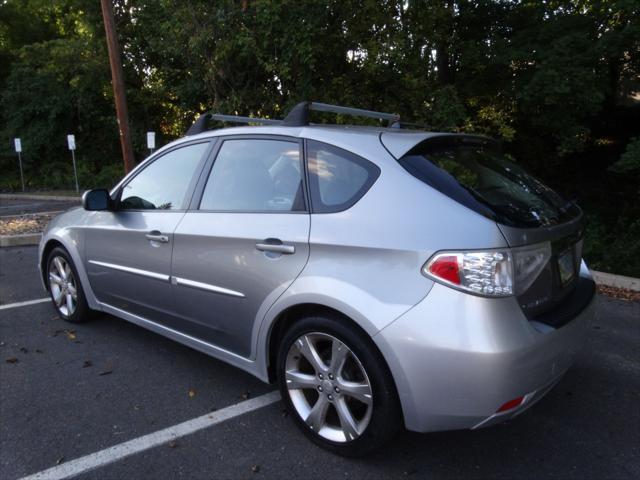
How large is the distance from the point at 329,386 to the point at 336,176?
1.06 meters

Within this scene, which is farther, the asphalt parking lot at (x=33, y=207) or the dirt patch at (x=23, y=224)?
the asphalt parking lot at (x=33, y=207)

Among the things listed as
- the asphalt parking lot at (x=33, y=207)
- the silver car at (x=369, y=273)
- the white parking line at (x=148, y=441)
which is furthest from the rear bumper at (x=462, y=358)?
the asphalt parking lot at (x=33, y=207)

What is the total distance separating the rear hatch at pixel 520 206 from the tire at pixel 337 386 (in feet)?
Answer: 2.43

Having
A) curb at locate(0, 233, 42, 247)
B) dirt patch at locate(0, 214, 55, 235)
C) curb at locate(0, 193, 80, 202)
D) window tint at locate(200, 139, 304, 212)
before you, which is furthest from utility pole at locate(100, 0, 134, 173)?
window tint at locate(200, 139, 304, 212)

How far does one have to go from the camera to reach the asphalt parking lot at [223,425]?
2562 millimetres

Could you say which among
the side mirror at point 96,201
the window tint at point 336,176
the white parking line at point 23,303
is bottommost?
the white parking line at point 23,303

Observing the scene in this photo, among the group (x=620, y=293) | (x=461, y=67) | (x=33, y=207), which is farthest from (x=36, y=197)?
(x=620, y=293)

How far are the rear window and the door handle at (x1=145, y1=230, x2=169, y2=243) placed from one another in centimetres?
172

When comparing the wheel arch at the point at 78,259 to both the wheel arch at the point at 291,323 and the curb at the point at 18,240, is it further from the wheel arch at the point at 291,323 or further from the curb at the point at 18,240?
the curb at the point at 18,240

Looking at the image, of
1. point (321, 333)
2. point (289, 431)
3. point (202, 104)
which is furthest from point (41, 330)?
point (202, 104)

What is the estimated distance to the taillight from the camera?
2.17 m

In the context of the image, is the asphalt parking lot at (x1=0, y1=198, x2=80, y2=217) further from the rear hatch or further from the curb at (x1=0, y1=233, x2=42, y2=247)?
the rear hatch

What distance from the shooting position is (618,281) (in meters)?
5.96

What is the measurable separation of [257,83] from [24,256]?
5671 mm
